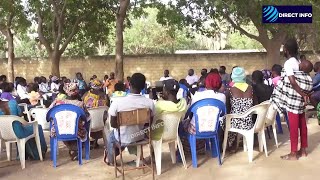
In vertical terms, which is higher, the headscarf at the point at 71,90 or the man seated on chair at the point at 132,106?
the headscarf at the point at 71,90

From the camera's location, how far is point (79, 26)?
18.9 meters

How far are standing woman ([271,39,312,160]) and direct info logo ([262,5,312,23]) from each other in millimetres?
10075

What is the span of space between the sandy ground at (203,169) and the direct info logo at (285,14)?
9684 millimetres

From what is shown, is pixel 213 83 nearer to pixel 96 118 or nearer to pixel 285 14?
pixel 96 118

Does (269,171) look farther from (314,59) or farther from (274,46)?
(314,59)

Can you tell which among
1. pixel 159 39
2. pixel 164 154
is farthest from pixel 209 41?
pixel 164 154

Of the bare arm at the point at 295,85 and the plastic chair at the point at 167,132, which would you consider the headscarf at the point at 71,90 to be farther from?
the bare arm at the point at 295,85

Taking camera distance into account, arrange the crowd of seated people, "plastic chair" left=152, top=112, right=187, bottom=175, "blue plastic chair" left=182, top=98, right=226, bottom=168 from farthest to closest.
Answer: "blue plastic chair" left=182, top=98, right=226, bottom=168
"plastic chair" left=152, top=112, right=187, bottom=175
the crowd of seated people

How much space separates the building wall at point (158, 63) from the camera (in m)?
20.5

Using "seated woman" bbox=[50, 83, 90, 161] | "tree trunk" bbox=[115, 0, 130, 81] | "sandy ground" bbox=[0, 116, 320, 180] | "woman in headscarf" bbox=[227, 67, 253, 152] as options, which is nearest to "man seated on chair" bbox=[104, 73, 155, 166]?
"sandy ground" bbox=[0, 116, 320, 180]

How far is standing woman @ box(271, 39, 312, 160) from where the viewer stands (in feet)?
19.5

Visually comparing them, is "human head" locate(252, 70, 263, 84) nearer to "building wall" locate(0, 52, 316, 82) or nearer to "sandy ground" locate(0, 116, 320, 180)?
"sandy ground" locate(0, 116, 320, 180)

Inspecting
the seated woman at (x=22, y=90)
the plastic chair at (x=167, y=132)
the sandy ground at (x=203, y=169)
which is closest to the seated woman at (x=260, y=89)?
the sandy ground at (x=203, y=169)

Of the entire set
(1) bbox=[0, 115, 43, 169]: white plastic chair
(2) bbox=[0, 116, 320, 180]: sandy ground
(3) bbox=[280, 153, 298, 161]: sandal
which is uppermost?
(1) bbox=[0, 115, 43, 169]: white plastic chair
